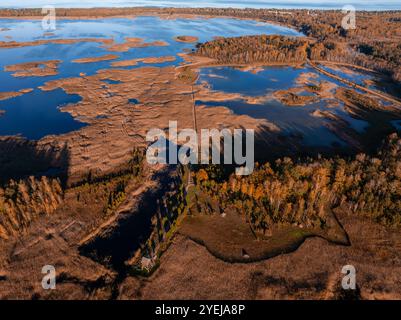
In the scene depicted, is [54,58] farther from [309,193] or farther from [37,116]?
[309,193]

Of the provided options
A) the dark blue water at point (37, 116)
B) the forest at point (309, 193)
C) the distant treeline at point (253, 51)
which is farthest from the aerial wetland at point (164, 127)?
the distant treeline at point (253, 51)

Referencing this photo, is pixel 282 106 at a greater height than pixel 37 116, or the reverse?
pixel 282 106

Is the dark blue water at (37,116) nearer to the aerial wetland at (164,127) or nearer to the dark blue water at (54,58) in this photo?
the dark blue water at (54,58)

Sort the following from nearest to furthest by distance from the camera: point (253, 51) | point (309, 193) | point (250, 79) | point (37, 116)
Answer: point (309, 193), point (37, 116), point (250, 79), point (253, 51)

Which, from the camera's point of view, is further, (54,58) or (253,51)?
(253,51)

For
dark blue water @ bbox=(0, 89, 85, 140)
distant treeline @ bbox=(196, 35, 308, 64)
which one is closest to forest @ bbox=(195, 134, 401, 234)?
dark blue water @ bbox=(0, 89, 85, 140)

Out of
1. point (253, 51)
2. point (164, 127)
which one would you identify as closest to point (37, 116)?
point (164, 127)
